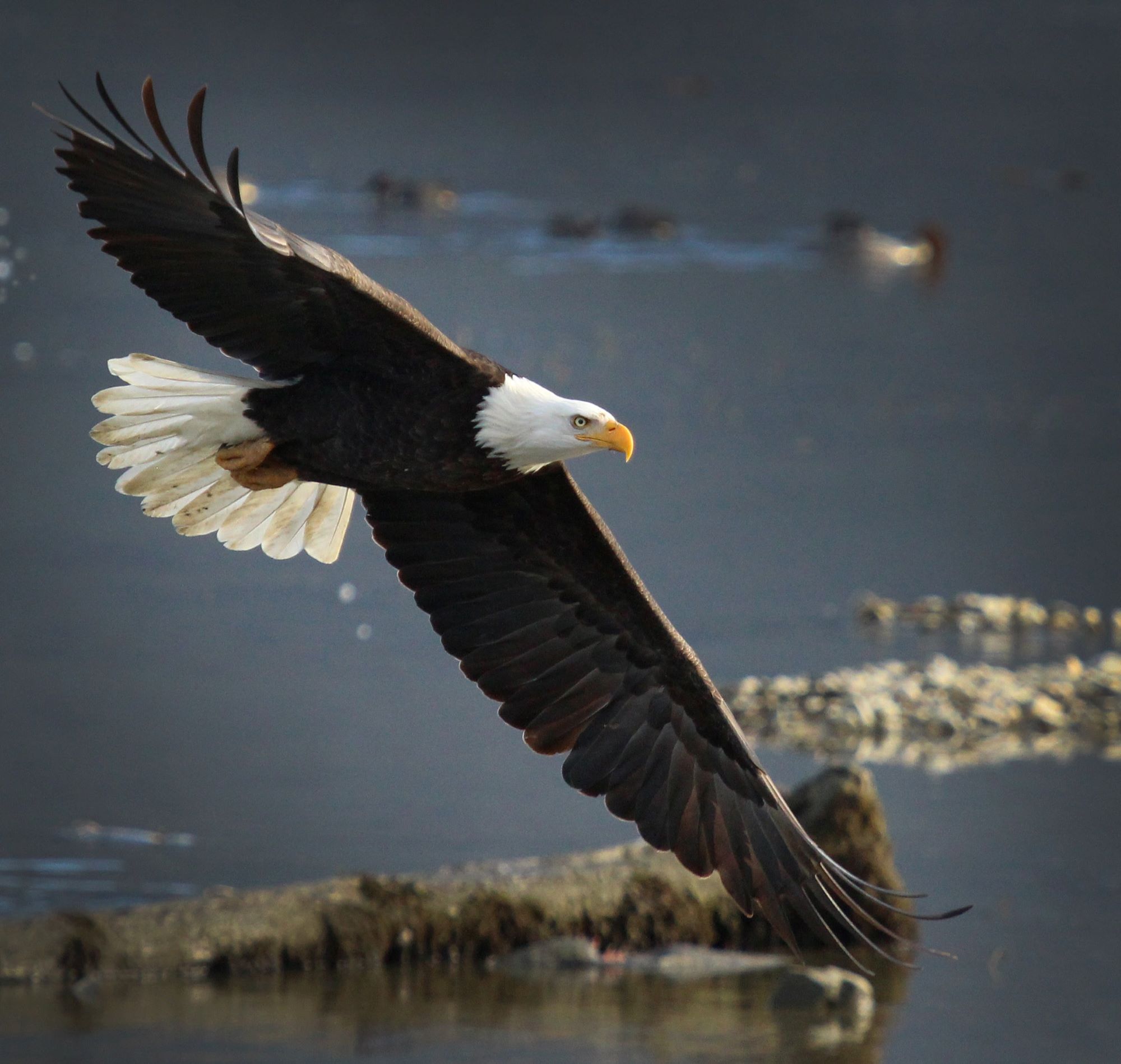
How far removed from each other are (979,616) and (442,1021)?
171 inches

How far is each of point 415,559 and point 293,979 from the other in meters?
1.20

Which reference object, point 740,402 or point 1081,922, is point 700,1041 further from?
point 740,402

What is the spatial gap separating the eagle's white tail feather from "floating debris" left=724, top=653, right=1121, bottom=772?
275 cm

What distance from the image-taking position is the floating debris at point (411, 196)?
22.4 metres

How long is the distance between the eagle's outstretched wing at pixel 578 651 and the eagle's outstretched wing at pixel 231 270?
2.12 ft

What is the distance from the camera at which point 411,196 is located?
22.5 metres

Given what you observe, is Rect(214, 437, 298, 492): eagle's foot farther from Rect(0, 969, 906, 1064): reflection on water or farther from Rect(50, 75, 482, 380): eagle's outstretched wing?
Rect(0, 969, 906, 1064): reflection on water

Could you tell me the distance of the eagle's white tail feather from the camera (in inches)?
187

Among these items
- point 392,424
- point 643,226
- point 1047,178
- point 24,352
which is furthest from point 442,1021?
point 1047,178

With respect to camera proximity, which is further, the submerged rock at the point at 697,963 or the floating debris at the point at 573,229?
the floating debris at the point at 573,229

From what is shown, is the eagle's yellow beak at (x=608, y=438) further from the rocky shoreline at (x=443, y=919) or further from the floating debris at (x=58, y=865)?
the floating debris at (x=58, y=865)

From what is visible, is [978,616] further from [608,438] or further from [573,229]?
[573,229]

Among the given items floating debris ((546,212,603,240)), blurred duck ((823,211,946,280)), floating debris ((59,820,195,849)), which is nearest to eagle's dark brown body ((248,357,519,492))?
floating debris ((59,820,195,849))

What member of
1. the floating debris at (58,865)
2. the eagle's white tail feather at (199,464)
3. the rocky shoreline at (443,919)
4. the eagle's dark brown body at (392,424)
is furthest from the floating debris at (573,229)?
the eagle's dark brown body at (392,424)
